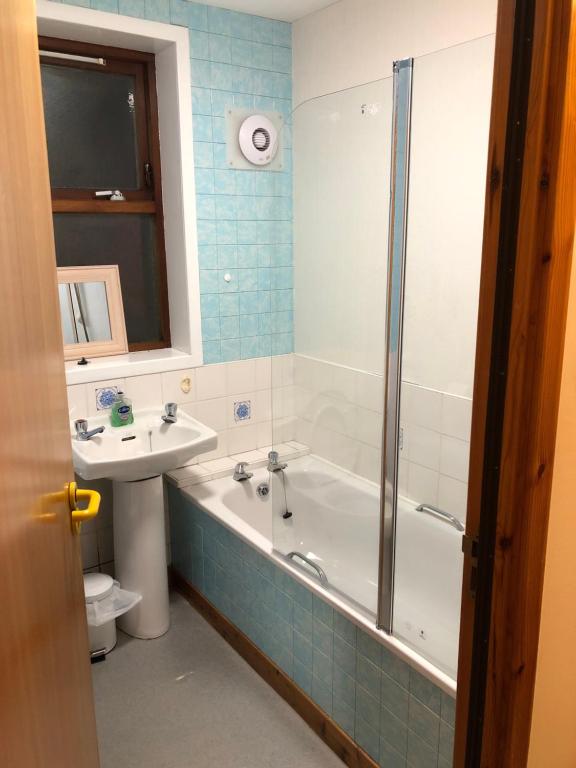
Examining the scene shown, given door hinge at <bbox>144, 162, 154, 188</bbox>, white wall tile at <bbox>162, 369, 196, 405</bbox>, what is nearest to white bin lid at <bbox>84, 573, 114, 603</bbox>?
white wall tile at <bbox>162, 369, 196, 405</bbox>

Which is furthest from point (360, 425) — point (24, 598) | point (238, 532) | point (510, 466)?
point (24, 598)

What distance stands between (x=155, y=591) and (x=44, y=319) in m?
1.90

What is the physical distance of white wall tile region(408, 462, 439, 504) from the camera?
7.63 ft

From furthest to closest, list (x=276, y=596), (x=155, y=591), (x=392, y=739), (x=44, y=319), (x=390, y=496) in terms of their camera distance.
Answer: (x=155, y=591), (x=276, y=596), (x=390, y=496), (x=392, y=739), (x=44, y=319)

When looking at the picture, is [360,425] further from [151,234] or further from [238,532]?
[151,234]

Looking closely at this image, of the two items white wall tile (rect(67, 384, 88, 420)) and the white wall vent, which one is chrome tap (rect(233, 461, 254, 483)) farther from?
the white wall vent

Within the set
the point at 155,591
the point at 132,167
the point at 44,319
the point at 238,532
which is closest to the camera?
the point at 44,319

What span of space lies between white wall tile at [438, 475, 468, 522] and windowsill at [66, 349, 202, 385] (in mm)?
1257

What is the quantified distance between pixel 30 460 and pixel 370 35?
236cm

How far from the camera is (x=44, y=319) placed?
0.99 m

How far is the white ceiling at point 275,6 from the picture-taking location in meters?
2.61

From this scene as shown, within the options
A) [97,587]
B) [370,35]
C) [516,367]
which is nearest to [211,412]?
[97,587]

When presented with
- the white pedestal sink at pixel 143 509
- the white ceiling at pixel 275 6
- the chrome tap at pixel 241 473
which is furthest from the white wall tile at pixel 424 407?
the white ceiling at pixel 275 6

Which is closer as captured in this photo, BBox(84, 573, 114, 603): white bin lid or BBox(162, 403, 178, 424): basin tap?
BBox(84, 573, 114, 603): white bin lid
